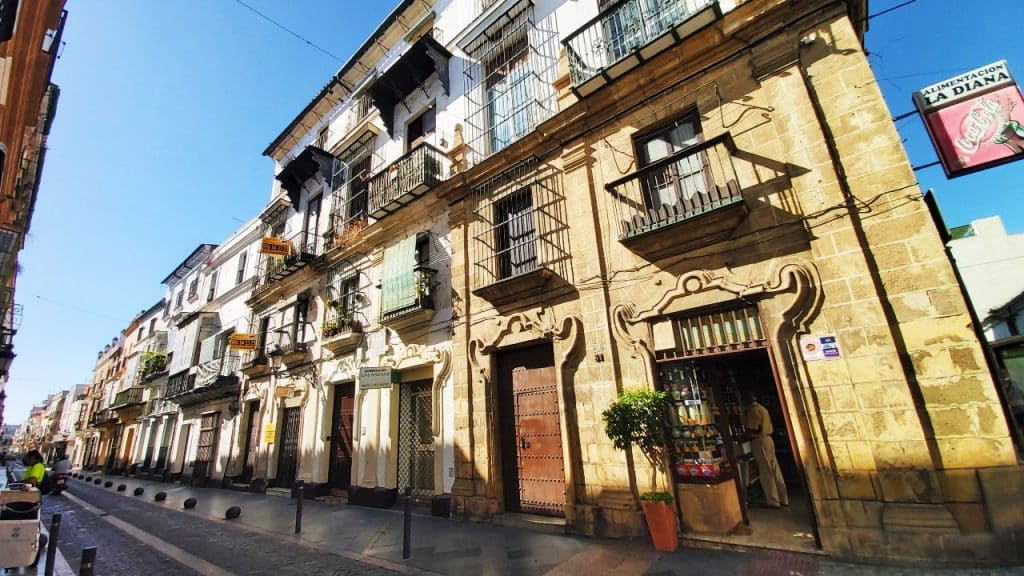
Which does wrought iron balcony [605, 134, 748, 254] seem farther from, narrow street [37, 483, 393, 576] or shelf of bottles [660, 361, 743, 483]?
narrow street [37, 483, 393, 576]

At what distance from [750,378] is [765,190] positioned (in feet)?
16.0

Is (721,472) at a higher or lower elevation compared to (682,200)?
lower

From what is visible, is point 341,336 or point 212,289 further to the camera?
point 212,289

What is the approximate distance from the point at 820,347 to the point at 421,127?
1154cm

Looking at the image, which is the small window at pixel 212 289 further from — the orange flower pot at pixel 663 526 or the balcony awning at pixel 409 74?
the orange flower pot at pixel 663 526

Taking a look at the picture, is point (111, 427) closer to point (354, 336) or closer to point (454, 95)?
point (354, 336)

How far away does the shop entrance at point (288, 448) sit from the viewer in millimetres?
13336

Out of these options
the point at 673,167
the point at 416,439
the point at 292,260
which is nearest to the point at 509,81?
the point at 673,167

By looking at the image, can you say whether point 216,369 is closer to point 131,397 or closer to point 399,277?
point 131,397

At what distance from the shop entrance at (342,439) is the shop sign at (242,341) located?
211 inches

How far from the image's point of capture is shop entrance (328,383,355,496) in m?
11.6

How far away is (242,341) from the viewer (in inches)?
602

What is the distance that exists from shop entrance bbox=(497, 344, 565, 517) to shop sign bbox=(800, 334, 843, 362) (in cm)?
390

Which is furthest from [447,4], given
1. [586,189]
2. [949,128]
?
[949,128]
